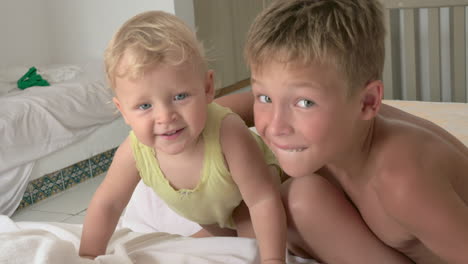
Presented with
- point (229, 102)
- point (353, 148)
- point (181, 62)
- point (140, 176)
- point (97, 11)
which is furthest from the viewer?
point (97, 11)

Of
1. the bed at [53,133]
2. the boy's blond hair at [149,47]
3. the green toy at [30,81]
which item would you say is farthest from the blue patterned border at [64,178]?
the boy's blond hair at [149,47]

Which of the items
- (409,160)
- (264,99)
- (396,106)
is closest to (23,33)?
(396,106)

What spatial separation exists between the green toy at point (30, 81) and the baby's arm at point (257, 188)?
2503mm

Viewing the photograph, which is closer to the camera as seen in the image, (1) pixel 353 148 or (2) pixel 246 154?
(1) pixel 353 148

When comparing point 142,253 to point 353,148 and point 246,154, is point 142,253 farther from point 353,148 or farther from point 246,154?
point 353,148

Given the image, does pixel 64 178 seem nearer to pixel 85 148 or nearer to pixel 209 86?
pixel 85 148

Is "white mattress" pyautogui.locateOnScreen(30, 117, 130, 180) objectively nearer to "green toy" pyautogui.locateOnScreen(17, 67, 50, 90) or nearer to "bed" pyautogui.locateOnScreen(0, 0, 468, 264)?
"green toy" pyautogui.locateOnScreen(17, 67, 50, 90)

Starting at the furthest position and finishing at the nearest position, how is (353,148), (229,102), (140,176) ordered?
(229,102) → (140,176) → (353,148)

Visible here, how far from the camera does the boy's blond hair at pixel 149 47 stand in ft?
3.61

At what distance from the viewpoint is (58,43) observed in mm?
4406

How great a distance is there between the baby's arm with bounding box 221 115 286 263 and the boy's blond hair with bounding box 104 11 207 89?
15 cm

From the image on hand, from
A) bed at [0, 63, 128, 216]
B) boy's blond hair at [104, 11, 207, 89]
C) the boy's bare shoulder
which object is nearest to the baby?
boy's blond hair at [104, 11, 207, 89]

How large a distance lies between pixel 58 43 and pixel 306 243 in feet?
11.9

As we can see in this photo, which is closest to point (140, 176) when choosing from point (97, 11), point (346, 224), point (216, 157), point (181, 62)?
point (216, 157)
